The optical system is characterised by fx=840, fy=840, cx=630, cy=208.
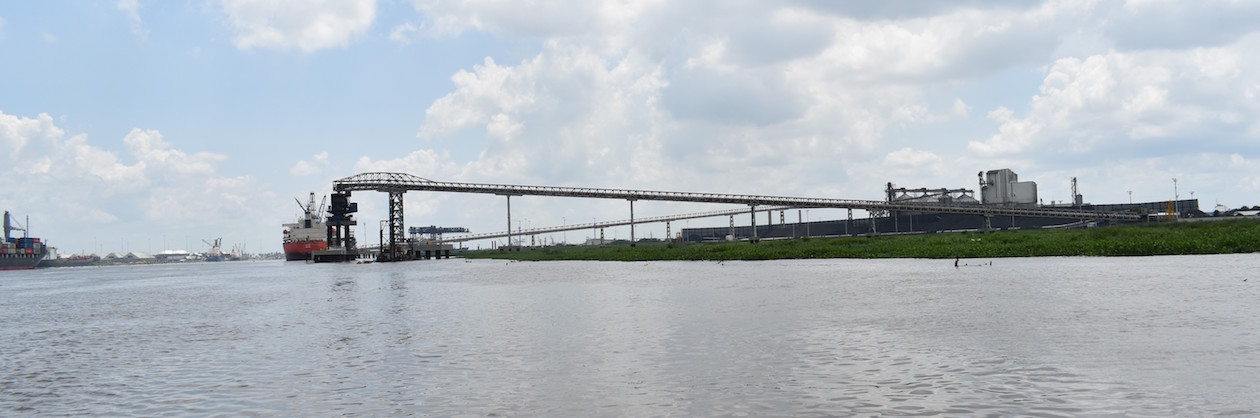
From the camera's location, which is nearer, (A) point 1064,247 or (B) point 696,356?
(B) point 696,356

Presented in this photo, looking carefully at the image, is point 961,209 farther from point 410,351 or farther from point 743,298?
point 410,351

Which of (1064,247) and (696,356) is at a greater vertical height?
(1064,247)

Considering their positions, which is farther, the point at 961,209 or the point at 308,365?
the point at 961,209

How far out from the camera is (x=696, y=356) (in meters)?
18.1

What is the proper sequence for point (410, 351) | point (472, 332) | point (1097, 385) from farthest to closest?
point (472, 332)
point (410, 351)
point (1097, 385)

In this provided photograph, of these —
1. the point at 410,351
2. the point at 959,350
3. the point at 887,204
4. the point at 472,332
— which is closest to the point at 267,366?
the point at 410,351

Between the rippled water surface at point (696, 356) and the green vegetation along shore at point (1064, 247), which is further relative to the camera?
the green vegetation along shore at point (1064, 247)

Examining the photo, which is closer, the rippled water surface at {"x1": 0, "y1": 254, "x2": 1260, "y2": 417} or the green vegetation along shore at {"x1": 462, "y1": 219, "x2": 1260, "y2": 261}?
the rippled water surface at {"x1": 0, "y1": 254, "x2": 1260, "y2": 417}

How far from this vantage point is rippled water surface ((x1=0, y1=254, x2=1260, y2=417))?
13047 millimetres

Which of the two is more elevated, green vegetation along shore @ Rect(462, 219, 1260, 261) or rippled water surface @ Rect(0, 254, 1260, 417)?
green vegetation along shore @ Rect(462, 219, 1260, 261)

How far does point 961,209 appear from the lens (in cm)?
19438

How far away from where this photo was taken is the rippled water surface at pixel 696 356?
13.0 metres

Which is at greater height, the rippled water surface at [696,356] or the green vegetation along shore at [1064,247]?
the green vegetation along shore at [1064,247]

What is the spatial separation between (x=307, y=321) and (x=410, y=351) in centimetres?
1205
